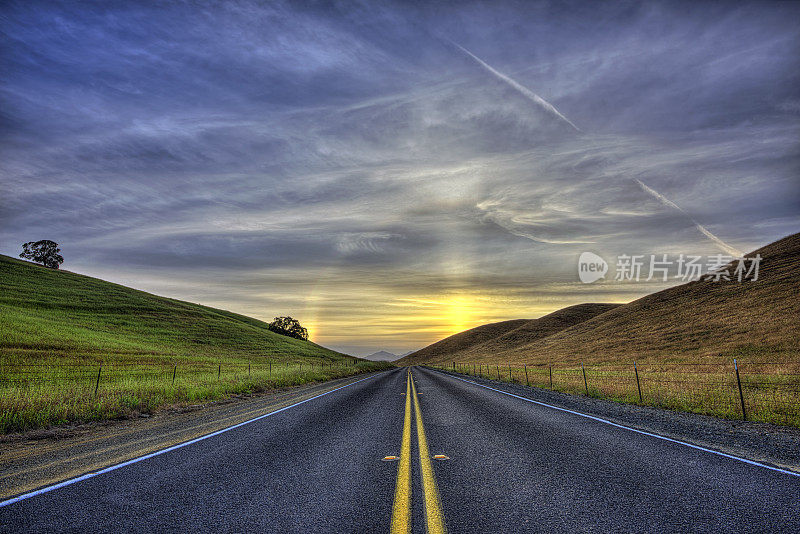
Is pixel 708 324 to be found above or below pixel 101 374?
above

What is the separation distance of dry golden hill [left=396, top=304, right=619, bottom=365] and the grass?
2707 inches

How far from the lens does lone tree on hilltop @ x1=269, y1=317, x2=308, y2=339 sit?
133 meters

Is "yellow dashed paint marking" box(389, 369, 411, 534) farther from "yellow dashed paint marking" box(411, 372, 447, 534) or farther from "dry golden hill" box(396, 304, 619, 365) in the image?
"dry golden hill" box(396, 304, 619, 365)

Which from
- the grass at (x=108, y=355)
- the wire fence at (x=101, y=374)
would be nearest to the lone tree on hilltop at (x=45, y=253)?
the grass at (x=108, y=355)

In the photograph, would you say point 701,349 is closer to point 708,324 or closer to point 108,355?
point 708,324

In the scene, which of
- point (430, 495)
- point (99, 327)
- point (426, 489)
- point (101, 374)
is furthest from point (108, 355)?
point (430, 495)

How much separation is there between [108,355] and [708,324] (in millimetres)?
72539

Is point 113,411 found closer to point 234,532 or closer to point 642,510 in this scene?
point 234,532

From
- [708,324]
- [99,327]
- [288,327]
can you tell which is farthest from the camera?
[288,327]

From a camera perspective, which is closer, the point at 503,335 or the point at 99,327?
the point at 99,327

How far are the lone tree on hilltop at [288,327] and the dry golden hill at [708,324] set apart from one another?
78.5m

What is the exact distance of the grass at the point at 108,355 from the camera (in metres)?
12.4

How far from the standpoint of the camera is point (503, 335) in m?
139

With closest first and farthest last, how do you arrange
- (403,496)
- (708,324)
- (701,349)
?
1. (403,496)
2. (701,349)
3. (708,324)
